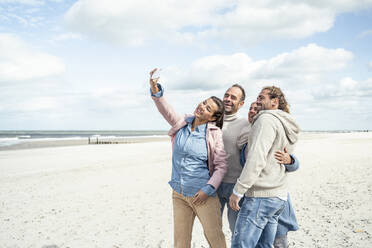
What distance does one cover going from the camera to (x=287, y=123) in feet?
8.43

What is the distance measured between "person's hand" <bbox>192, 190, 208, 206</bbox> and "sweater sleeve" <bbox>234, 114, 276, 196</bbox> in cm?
50

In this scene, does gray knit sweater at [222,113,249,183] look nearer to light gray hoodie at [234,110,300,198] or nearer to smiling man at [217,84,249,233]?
smiling man at [217,84,249,233]

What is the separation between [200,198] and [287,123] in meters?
1.10

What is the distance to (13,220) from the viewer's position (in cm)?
647

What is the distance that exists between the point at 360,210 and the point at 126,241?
16.6 ft

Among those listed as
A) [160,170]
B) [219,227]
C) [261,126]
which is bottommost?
[160,170]

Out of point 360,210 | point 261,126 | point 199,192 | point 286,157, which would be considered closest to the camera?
point 261,126

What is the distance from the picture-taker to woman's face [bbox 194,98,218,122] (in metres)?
2.99

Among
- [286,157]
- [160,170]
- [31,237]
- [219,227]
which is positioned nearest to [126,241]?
[31,237]

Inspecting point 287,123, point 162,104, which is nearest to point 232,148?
point 287,123

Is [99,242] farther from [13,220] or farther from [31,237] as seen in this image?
[13,220]

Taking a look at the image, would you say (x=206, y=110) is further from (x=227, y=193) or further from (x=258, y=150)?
(x=227, y=193)

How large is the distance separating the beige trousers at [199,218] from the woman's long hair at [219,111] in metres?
0.79

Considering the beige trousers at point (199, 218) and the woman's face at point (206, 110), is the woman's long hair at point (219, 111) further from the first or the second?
the beige trousers at point (199, 218)
